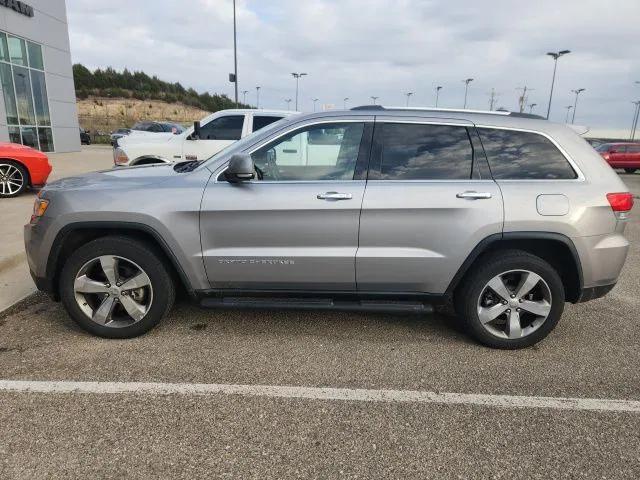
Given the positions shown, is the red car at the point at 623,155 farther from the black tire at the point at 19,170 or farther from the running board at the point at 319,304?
the black tire at the point at 19,170

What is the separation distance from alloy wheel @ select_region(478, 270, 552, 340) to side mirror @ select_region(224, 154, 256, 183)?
1930 mm

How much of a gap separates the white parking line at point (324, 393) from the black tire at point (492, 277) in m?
0.64

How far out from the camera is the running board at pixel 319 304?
11.2 feet

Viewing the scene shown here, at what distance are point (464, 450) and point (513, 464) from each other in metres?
0.24

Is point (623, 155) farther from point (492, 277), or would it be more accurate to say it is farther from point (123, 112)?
point (123, 112)

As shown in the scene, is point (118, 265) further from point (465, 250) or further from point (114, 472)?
point (465, 250)

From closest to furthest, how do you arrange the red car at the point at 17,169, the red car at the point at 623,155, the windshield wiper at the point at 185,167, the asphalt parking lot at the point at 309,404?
the asphalt parking lot at the point at 309,404 → the windshield wiper at the point at 185,167 → the red car at the point at 17,169 → the red car at the point at 623,155

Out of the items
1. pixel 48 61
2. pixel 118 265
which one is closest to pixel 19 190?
pixel 118 265

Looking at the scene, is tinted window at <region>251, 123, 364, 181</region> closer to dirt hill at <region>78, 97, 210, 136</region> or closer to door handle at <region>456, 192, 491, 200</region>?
door handle at <region>456, 192, 491, 200</region>

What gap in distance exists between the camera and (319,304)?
346 cm

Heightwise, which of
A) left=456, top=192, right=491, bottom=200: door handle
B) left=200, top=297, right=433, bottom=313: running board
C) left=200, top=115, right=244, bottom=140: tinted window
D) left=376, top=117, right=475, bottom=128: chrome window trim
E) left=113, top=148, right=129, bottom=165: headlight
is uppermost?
left=376, top=117, right=475, bottom=128: chrome window trim

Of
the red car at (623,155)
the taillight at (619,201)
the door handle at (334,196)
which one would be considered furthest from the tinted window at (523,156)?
the red car at (623,155)

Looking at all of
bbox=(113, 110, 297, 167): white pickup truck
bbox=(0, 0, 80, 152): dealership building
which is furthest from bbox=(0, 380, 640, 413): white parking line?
bbox=(0, 0, 80, 152): dealership building

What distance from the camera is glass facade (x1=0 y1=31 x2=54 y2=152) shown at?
17.4 metres
